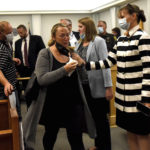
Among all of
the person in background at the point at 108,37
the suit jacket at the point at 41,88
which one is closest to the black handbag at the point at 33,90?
the suit jacket at the point at 41,88

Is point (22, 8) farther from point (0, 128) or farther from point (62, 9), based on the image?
point (0, 128)

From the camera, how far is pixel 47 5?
1032cm

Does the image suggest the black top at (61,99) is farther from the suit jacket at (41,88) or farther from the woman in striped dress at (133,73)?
the woman in striped dress at (133,73)

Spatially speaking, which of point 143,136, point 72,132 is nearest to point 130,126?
point 143,136

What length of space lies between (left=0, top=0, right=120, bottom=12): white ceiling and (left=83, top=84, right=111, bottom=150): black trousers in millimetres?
7802

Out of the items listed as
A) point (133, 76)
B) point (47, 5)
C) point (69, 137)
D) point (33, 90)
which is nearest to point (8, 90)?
point (33, 90)

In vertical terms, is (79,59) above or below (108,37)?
below

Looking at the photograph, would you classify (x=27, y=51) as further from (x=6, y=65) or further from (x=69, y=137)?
(x=69, y=137)

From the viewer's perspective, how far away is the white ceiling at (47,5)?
32.5ft

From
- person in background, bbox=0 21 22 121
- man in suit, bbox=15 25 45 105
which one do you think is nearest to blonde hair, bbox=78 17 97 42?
person in background, bbox=0 21 22 121

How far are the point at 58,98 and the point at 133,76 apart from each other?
0.66m

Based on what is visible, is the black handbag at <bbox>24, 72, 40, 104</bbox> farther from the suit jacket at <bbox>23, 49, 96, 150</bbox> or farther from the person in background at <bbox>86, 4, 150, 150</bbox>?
the person in background at <bbox>86, 4, 150, 150</bbox>

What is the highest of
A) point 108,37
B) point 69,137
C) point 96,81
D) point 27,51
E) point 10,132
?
→ point 108,37

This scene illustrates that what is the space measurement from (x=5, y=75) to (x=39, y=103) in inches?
25.0
